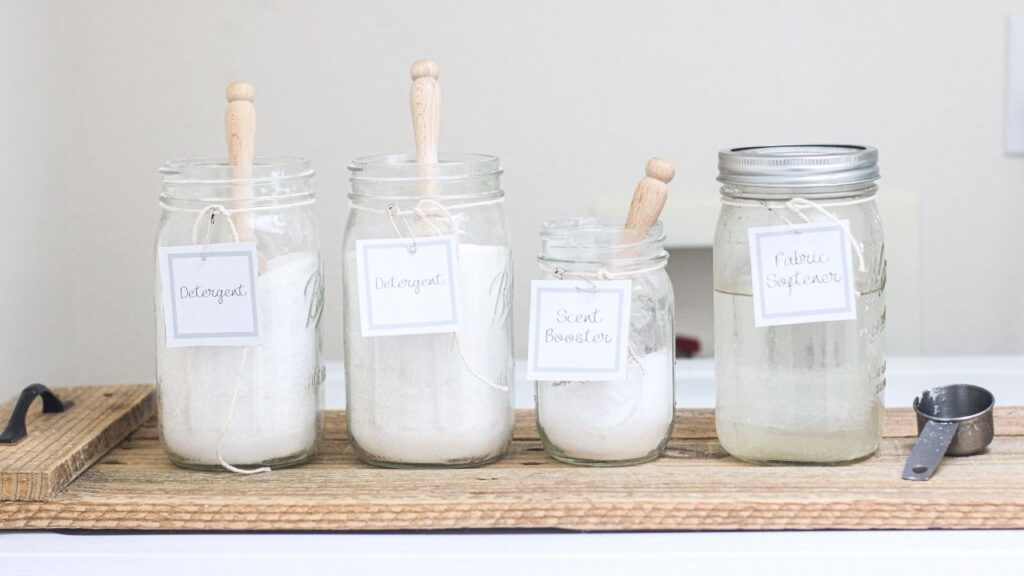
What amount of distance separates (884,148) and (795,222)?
752mm

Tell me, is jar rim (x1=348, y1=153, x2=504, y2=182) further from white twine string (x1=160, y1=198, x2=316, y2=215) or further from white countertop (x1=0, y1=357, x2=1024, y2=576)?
white countertop (x1=0, y1=357, x2=1024, y2=576)

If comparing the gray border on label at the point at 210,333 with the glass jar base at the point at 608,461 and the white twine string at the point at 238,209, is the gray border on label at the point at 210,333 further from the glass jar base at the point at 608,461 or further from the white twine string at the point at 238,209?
the glass jar base at the point at 608,461

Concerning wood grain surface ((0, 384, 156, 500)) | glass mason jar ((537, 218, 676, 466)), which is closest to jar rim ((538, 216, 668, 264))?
glass mason jar ((537, 218, 676, 466))

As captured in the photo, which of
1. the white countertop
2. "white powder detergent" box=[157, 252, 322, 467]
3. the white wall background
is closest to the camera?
the white countertop

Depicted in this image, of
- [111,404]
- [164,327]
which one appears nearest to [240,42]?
[111,404]

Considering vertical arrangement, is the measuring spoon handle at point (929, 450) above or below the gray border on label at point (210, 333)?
below

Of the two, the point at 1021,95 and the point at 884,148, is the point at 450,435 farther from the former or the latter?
the point at 1021,95

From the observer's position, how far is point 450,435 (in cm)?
77

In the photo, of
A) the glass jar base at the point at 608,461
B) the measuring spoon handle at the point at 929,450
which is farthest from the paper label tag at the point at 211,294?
the measuring spoon handle at the point at 929,450

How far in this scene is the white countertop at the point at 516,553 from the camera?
0.66 meters

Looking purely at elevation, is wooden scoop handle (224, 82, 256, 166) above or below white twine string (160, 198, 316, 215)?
above

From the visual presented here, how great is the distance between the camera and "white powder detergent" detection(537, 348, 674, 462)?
759mm

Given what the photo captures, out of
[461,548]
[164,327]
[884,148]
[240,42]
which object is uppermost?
[240,42]

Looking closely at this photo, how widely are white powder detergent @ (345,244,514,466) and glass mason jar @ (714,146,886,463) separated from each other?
152 mm
